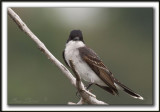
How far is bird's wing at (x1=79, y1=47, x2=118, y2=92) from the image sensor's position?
36.9 ft

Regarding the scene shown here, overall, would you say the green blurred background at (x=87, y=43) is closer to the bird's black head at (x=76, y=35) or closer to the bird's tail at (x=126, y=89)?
the bird's tail at (x=126, y=89)

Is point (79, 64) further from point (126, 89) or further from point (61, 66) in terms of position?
point (126, 89)

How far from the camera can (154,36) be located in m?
11.5

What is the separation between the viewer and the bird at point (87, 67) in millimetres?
11234

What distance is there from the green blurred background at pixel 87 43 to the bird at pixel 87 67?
202mm

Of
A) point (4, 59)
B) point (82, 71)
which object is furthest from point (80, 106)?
point (4, 59)

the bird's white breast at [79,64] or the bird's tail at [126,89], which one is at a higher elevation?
the bird's white breast at [79,64]

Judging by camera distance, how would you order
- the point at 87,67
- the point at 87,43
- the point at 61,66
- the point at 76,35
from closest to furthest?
the point at 61,66 < the point at 76,35 < the point at 87,67 < the point at 87,43

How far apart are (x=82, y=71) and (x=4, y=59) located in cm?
103

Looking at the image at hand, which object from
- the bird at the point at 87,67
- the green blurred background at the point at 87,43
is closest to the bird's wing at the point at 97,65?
the bird at the point at 87,67

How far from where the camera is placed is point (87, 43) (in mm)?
11891

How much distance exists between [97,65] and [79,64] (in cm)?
24

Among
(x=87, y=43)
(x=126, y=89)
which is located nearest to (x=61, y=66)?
(x=126, y=89)

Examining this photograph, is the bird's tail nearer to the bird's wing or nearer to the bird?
the bird
